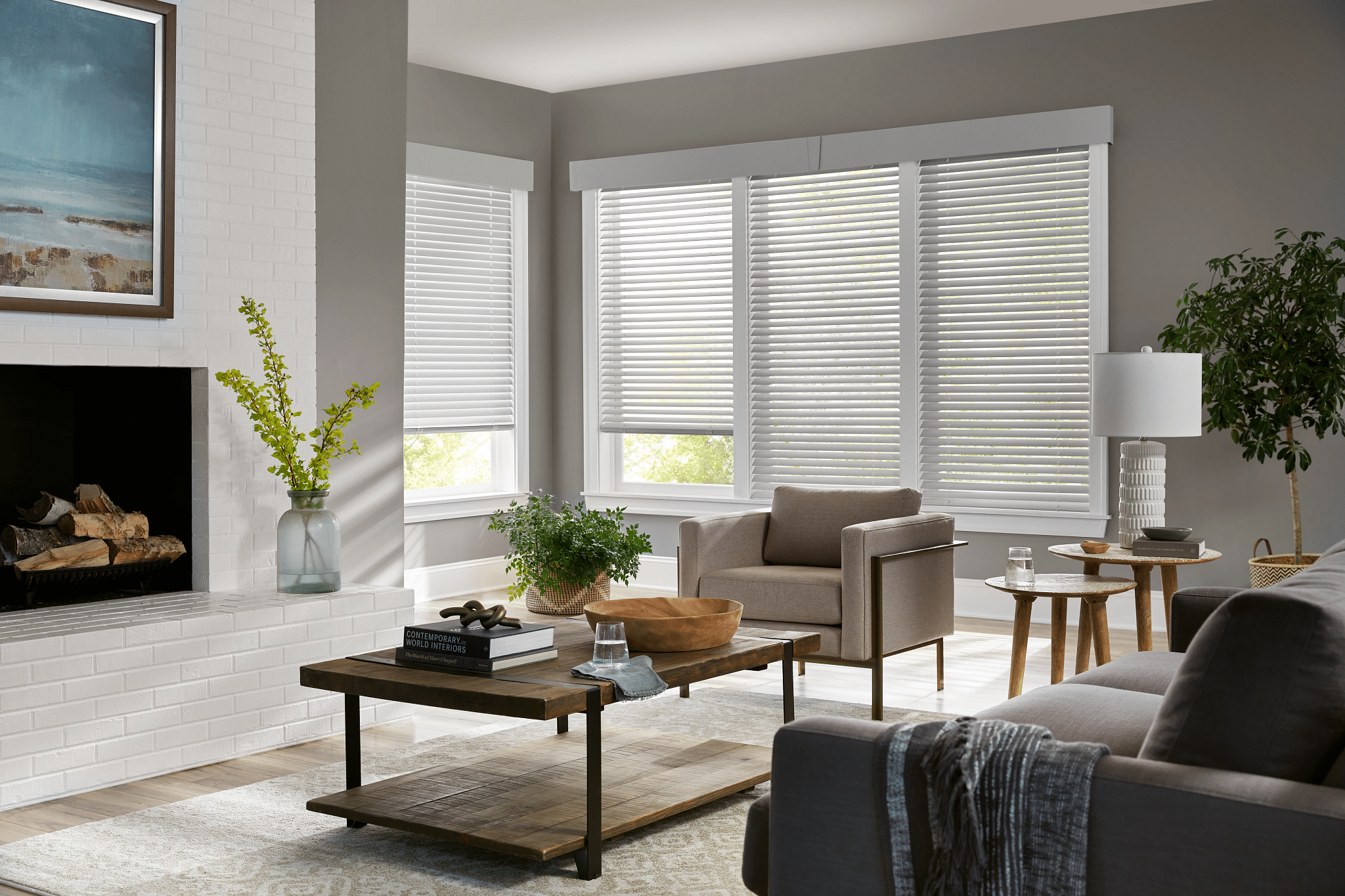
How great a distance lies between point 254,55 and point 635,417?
3463mm

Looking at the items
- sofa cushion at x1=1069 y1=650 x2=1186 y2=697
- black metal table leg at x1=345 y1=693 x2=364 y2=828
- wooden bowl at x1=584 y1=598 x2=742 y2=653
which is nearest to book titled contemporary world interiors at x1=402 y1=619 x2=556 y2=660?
wooden bowl at x1=584 y1=598 x2=742 y2=653

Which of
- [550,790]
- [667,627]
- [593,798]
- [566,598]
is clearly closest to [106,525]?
[550,790]

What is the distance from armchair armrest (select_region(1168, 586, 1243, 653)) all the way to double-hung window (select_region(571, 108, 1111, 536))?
9.91ft

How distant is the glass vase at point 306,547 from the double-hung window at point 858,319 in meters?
3.18

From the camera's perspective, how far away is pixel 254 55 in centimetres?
468

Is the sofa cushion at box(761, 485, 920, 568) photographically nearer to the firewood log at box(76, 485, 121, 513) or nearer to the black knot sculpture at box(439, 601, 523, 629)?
the black knot sculpture at box(439, 601, 523, 629)

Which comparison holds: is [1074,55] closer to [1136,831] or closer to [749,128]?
[749,128]

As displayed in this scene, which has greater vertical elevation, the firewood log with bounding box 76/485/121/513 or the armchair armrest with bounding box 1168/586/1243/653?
the firewood log with bounding box 76/485/121/513

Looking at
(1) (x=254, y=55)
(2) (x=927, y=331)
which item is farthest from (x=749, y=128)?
(1) (x=254, y=55)

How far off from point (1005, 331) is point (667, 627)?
3743mm

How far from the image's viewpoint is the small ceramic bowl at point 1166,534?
14.7 feet

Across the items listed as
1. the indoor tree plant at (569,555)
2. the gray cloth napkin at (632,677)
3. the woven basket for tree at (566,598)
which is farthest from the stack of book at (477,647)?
the woven basket for tree at (566,598)

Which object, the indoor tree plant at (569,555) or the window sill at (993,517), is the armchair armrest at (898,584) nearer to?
the window sill at (993,517)

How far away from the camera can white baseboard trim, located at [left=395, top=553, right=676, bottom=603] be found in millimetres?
7117
